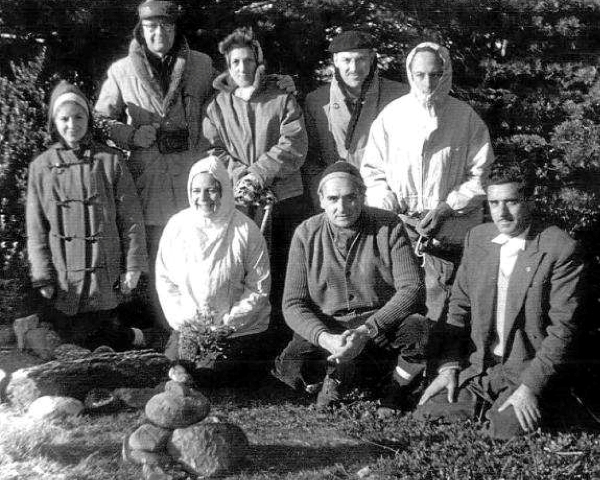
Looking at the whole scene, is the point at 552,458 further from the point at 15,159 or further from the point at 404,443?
the point at 15,159

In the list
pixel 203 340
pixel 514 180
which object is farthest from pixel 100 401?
pixel 514 180

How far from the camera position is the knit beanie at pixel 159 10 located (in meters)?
5.49

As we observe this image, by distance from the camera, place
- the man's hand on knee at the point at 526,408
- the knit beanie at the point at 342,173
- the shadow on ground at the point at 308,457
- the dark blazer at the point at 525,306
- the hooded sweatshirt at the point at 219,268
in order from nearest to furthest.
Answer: the shadow on ground at the point at 308,457
the man's hand on knee at the point at 526,408
the dark blazer at the point at 525,306
the knit beanie at the point at 342,173
the hooded sweatshirt at the point at 219,268

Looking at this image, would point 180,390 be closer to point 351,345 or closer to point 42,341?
point 351,345

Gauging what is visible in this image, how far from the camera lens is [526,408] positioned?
4.36 m

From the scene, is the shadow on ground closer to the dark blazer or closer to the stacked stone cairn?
the stacked stone cairn

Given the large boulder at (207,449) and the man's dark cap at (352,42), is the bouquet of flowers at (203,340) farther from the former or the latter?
the man's dark cap at (352,42)

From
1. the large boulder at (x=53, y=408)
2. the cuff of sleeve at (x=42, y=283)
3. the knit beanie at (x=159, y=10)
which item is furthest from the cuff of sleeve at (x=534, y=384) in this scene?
the knit beanie at (x=159, y=10)

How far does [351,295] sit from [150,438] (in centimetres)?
148

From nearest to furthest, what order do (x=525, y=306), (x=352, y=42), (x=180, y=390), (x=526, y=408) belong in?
1. (x=180, y=390)
2. (x=526, y=408)
3. (x=525, y=306)
4. (x=352, y=42)

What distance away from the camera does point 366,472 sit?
159 inches

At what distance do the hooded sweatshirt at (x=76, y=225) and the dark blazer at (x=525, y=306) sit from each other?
2.06 m

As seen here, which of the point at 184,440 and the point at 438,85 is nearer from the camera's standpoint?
the point at 184,440

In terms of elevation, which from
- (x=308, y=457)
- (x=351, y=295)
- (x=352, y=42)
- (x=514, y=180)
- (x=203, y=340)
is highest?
(x=352, y=42)
